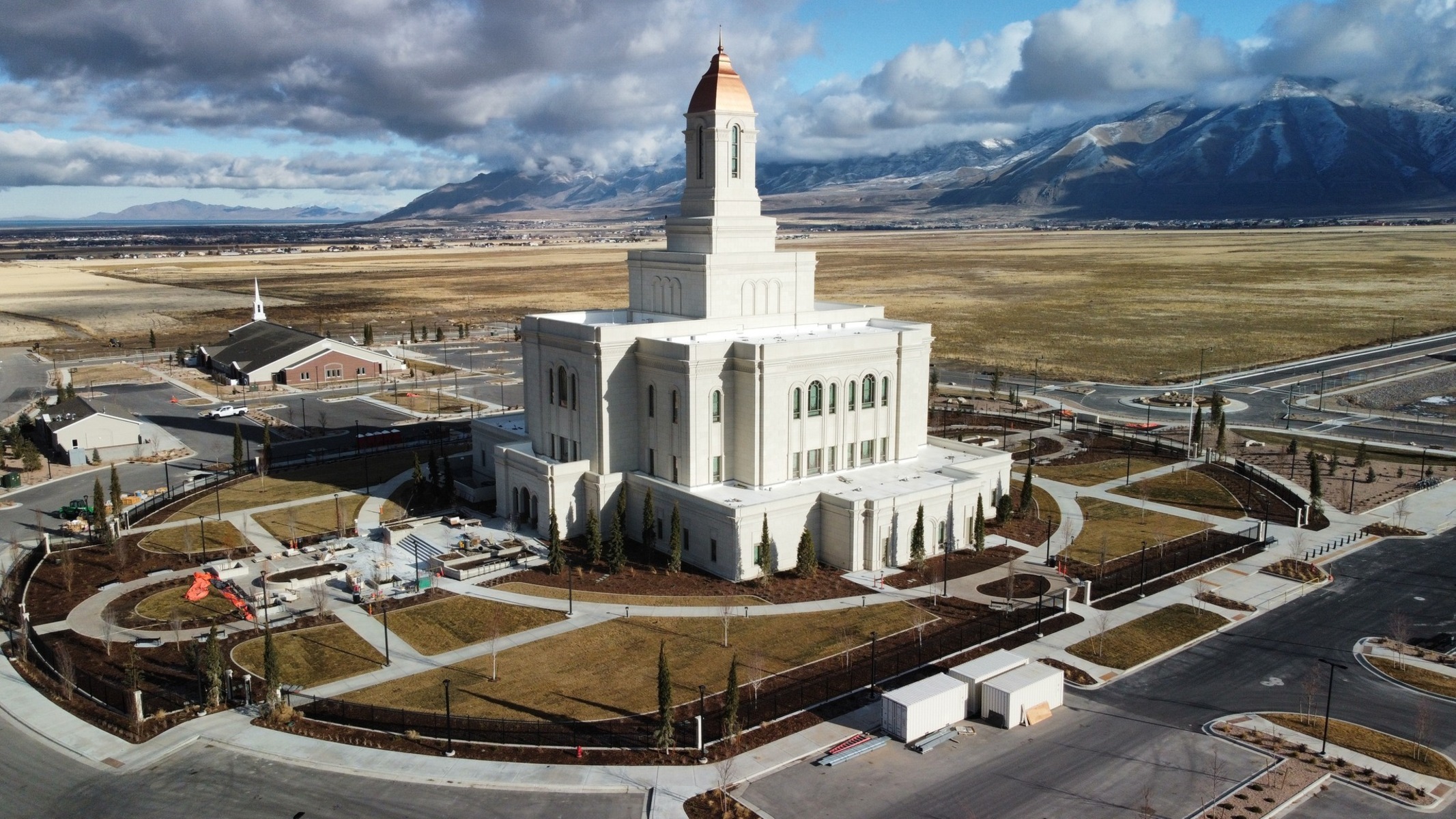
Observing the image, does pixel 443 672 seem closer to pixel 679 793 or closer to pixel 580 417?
pixel 679 793

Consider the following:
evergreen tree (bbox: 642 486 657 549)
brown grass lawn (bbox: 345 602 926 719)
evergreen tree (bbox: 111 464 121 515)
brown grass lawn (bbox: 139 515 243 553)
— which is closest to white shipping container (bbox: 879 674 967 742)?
brown grass lawn (bbox: 345 602 926 719)

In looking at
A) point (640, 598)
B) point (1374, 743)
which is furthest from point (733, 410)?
point (1374, 743)

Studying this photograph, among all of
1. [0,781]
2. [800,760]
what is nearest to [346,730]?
[0,781]

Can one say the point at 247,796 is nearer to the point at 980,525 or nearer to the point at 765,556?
the point at 765,556

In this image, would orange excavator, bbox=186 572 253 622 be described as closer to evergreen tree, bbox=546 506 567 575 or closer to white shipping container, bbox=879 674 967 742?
evergreen tree, bbox=546 506 567 575

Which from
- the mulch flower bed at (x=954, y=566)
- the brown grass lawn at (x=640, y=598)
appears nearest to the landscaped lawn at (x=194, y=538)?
the brown grass lawn at (x=640, y=598)

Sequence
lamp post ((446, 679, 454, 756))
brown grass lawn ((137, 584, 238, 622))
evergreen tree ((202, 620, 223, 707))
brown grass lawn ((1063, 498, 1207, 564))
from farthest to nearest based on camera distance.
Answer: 1. brown grass lawn ((1063, 498, 1207, 564))
2. brown grass lawn ((137, 584, 238, 622))
3. evergreen tree ((202, 620, 223, 707))
4. lamp post ((446, 679, 454, 756))
